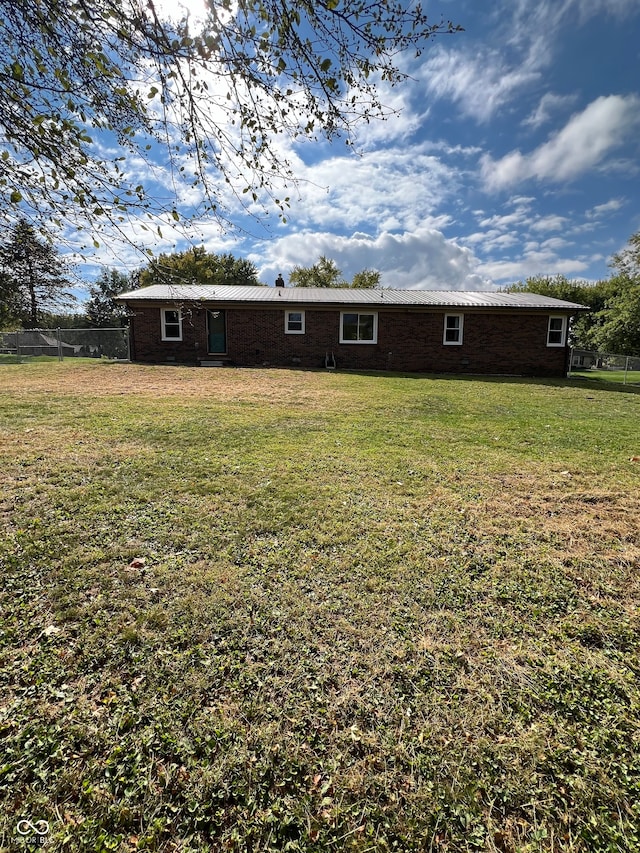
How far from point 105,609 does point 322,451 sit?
3262mm

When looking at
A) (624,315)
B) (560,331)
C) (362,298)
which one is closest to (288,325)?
(362,298)

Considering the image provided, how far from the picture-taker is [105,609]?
2.35 metres

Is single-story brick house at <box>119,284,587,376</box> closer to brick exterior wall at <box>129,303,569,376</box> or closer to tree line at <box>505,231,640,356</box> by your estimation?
brick exterior wall at <box>129,303,569,376</box>

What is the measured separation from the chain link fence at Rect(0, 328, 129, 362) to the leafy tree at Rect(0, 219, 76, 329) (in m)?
15.6

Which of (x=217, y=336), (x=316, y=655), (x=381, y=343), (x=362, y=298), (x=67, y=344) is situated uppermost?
(x=362, y=298)

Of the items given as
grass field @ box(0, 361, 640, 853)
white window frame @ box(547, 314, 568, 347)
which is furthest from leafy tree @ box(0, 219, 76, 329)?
white window frame @ box(547, 314, 568, 347)

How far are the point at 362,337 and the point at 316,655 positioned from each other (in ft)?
49.9

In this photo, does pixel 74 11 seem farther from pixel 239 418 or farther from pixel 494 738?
pixel 494 738

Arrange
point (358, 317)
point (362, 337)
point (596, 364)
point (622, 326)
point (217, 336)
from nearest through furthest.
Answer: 1. point (358, 317)
2. point (362, 337)
3. point (217, 336)
4. point (596, 364)
5. point (622, 326)

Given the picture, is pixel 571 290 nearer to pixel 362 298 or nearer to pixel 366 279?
pixel 366 279

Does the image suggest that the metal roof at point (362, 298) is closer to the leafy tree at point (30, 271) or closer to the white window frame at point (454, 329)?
the white window frame at point (454, 329)

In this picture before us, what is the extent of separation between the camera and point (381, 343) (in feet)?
53.7

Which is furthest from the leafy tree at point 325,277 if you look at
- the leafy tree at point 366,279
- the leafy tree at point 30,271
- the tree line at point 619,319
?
the leafy tree at point 30,271

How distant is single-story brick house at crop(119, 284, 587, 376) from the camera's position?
1620 cm
